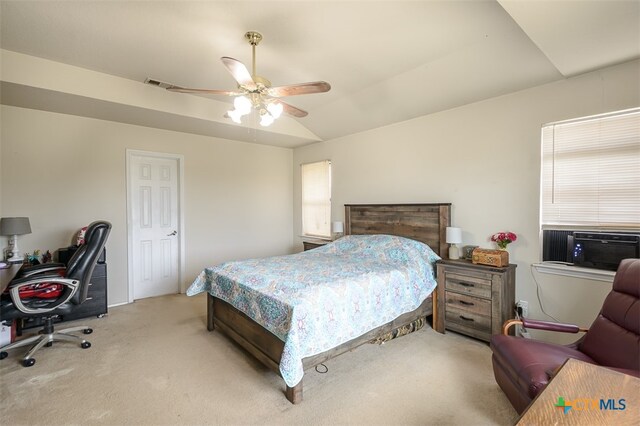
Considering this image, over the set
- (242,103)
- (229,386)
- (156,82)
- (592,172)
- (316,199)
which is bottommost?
(229,386)

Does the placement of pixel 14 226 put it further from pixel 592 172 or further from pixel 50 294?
pixel 592 172

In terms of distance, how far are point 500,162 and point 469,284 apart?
1.34 meters

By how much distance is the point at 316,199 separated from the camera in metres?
5.42

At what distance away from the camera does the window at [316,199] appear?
521 cm

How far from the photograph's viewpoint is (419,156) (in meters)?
3.84

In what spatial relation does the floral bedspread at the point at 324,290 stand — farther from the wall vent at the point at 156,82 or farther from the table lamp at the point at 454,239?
the wall vent at the point at 156,82

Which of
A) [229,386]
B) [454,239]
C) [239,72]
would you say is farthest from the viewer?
[454,239]

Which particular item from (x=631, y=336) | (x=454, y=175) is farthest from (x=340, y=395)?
(x=454, y=175)

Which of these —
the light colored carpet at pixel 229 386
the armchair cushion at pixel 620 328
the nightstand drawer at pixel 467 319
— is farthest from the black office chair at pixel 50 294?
the armchair cushion at pixel 620 328

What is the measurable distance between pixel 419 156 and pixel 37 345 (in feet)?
14.6

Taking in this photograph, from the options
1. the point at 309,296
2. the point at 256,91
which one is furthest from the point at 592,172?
the point at 256,91

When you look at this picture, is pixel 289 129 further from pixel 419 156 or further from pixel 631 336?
pixel 631 336

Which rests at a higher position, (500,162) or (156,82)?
(156,82)
